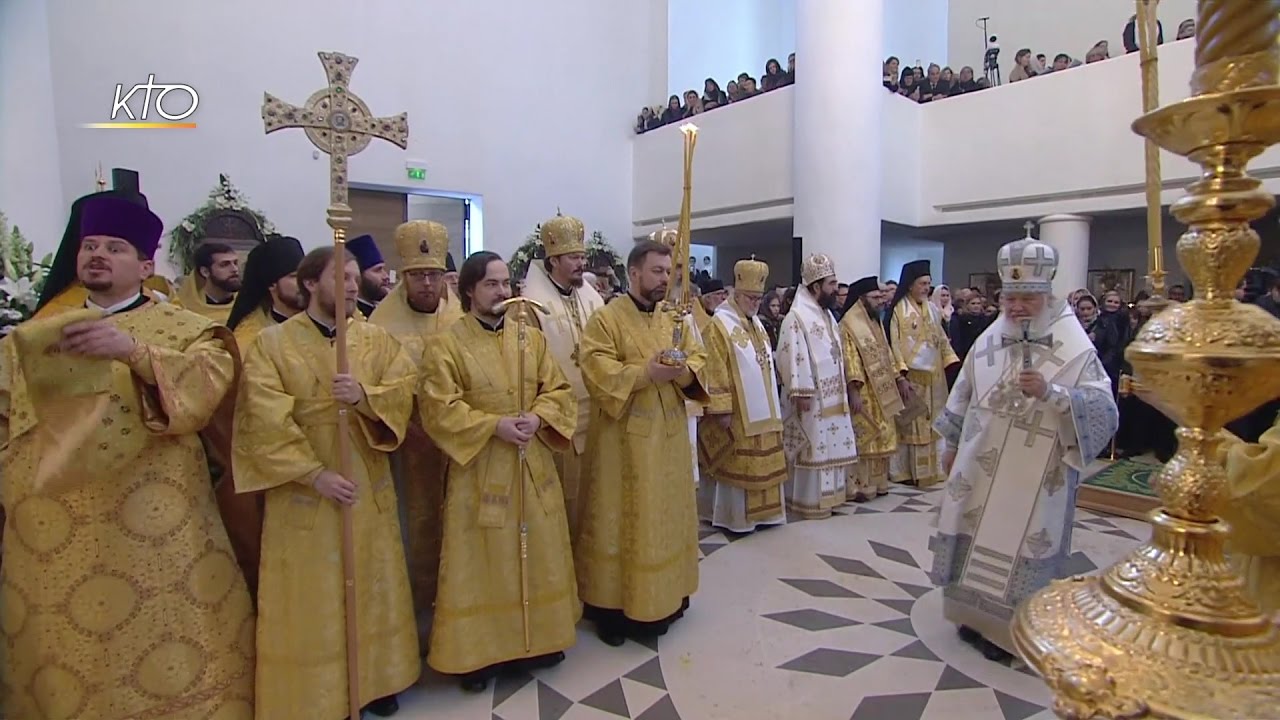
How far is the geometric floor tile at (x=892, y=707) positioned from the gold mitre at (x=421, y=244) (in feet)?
9.47

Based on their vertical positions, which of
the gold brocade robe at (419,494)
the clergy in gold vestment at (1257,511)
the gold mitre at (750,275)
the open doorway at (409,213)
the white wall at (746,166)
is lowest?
the gold brocade robe at (419,494)

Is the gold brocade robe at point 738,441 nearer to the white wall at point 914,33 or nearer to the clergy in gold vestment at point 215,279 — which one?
the clergy in gold vestment at point 215,279

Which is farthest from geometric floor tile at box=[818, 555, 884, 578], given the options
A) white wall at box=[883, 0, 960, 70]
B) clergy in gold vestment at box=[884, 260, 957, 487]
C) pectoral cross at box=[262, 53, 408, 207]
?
white wall at box=[883, 0, 960, 70]

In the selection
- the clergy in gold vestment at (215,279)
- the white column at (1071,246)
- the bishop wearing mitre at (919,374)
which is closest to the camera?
the clergy in gold vestment at (215,279)

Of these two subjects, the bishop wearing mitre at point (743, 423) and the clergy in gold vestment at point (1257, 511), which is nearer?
the clergy in gold vestment at point (1257, 511)

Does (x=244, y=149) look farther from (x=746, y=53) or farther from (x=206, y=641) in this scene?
(x=746, y=53)

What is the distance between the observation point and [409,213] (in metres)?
11.9

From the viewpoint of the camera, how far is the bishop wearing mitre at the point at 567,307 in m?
3.88

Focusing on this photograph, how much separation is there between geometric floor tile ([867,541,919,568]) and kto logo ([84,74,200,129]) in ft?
32.4

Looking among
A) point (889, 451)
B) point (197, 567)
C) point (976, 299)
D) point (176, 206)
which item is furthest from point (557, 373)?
point (176, 206)

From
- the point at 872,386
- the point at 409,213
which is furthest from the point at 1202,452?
the point at 409,213

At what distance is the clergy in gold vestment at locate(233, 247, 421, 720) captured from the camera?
99.4 inches

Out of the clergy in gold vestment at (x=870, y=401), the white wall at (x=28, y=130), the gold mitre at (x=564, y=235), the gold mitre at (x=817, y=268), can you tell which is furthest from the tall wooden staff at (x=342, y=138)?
the clergy in gold vestment at (x=870, y=401)

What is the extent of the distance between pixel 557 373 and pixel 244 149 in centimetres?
880
